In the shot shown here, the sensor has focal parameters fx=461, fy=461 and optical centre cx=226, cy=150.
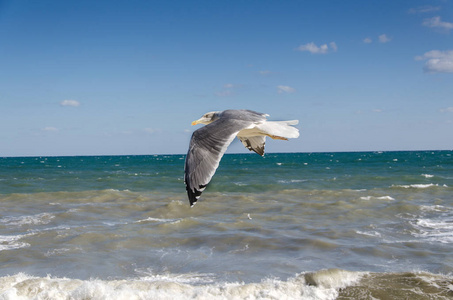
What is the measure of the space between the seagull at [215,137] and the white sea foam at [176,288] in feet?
6.15

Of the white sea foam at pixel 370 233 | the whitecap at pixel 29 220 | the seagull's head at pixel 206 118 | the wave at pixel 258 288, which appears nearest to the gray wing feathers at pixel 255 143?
the seagull's head at pixel 206 118

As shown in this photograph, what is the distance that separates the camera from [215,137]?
3.52 meters

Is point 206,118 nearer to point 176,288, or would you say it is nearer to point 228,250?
point 176,288

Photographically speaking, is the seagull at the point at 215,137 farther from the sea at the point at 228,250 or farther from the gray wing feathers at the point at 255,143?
the sea at the point at 228,250

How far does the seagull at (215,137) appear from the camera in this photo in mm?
3154

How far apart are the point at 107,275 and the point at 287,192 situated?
11.2 meters

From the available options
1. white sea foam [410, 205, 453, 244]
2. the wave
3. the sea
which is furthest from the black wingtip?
white sea foam [410, 205, 453, 244]

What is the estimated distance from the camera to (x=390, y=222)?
990 cm

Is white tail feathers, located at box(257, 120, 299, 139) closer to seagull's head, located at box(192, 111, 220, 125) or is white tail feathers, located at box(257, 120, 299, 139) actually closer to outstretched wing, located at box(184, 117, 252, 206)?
outstretched wing, located at box(184, 117, 252, 206)

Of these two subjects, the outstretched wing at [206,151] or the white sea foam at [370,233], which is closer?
the outstretched wing at [206,151]

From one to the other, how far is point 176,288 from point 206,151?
2551 millimetres

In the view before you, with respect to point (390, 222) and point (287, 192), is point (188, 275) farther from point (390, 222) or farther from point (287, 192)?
point (287, 192)

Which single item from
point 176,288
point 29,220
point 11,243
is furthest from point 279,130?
point 29,220

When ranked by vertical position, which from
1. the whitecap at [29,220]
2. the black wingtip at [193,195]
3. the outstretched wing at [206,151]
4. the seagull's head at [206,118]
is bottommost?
the whitecap at [29,220]
